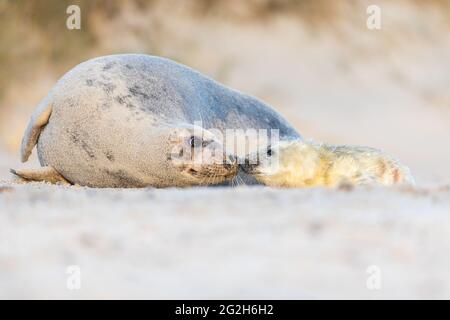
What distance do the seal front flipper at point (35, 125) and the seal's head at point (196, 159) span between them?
1021mm

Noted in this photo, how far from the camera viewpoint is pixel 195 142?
4.89 m

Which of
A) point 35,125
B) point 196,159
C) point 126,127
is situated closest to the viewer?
point 196,159

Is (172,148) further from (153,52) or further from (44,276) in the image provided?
(153,52)

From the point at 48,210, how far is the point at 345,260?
138cm

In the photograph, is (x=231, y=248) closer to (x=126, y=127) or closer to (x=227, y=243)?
(x=227, y=243)

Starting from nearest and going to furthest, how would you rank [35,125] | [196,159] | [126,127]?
[196,159] < [126,127] < [35,125]

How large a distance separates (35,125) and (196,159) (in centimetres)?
133

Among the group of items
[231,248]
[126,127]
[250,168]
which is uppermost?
[126,127]

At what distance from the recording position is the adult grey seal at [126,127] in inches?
194

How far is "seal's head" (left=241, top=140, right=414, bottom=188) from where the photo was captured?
4.84m

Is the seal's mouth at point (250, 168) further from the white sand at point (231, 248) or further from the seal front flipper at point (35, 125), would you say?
the seal front flipper at point (35, 125)

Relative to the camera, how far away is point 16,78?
12.9 m

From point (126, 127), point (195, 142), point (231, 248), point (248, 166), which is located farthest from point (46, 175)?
point (231, 248)

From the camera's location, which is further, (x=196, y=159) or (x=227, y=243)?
(x=196, y=159)
